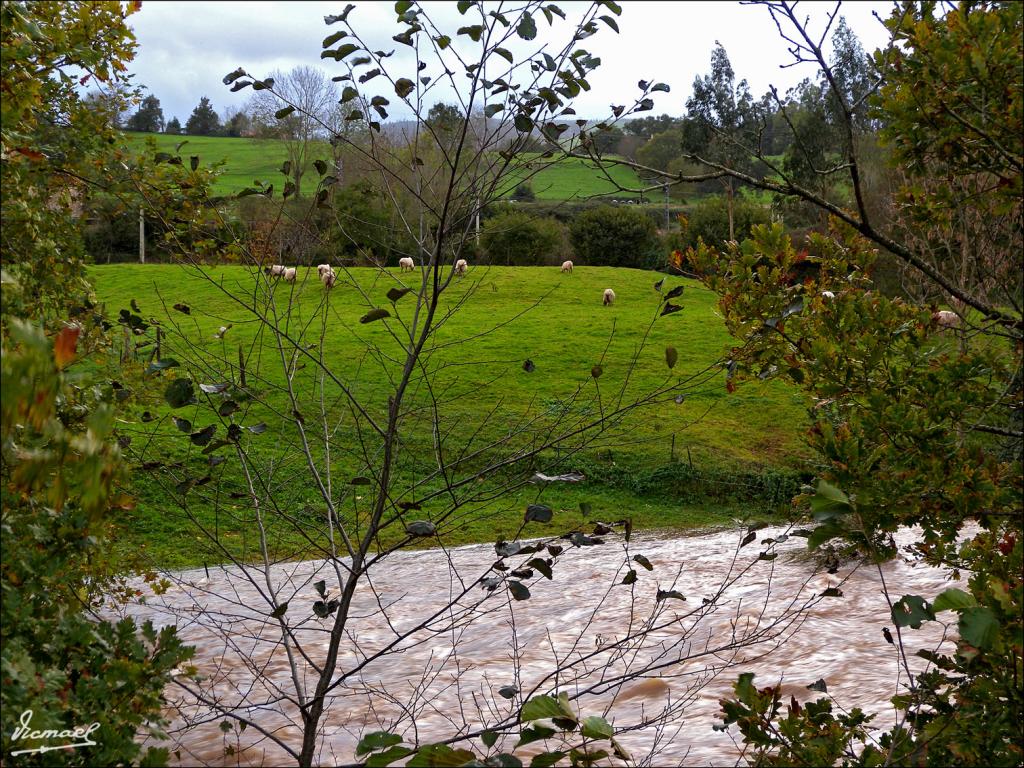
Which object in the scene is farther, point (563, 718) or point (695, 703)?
point (695, 703)

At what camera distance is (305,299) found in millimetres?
18547

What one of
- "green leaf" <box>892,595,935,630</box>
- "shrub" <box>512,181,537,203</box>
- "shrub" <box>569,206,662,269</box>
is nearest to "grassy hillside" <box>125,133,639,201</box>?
"shrub" <box>569,206,662,269</box>

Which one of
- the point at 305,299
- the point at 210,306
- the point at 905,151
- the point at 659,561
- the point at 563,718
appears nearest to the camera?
the point at 563,718

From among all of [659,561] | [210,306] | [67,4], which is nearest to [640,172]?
[67,4]

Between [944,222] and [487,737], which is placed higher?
[944,222]

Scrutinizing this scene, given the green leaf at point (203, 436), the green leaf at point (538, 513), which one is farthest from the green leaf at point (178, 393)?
the green leaf at point (538, 513)

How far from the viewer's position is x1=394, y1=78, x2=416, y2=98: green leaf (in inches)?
114

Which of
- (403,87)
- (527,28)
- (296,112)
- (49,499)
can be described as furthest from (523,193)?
(296,112)

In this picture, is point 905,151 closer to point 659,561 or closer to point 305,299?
point 659,561

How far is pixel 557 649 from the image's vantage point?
259 inches

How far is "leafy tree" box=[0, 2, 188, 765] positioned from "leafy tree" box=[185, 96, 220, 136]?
7024cm

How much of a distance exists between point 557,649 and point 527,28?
4.95 metres

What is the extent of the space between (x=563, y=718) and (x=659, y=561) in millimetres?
7132

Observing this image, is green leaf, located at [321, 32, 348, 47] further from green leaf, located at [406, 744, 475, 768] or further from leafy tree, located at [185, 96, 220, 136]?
leafy tree, located at [185, 96, 220, 136]
